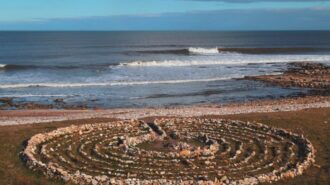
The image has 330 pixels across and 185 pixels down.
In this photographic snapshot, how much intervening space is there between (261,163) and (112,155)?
6207 mm

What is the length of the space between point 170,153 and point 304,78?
1468 inches

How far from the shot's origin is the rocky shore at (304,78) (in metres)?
49.0

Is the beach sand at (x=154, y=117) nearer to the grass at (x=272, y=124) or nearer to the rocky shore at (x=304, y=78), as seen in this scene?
the grass at (x=272, y=124)

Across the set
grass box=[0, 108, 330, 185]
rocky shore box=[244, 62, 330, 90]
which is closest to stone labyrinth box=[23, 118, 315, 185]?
grass box=[0, 108, 330, 185]

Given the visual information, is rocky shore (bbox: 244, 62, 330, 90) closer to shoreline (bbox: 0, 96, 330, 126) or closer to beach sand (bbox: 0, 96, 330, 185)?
beach sand (bbox: 0, 96, 330, 185)

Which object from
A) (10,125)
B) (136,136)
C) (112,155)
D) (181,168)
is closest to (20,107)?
(10,125)

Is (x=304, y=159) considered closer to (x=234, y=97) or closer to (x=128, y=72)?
(x=234, y=97)

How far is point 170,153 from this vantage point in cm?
2058

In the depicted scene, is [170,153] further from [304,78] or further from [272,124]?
[304,78]

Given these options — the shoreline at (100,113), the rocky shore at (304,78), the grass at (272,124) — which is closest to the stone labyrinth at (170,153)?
the grass at (272,124)

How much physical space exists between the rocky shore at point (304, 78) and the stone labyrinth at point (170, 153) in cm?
2435

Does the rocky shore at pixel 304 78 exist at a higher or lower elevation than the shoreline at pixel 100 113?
higher

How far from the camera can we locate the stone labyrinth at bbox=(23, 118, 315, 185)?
17594 mm

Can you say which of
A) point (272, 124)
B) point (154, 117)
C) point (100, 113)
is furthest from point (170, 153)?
point (100, 113)
